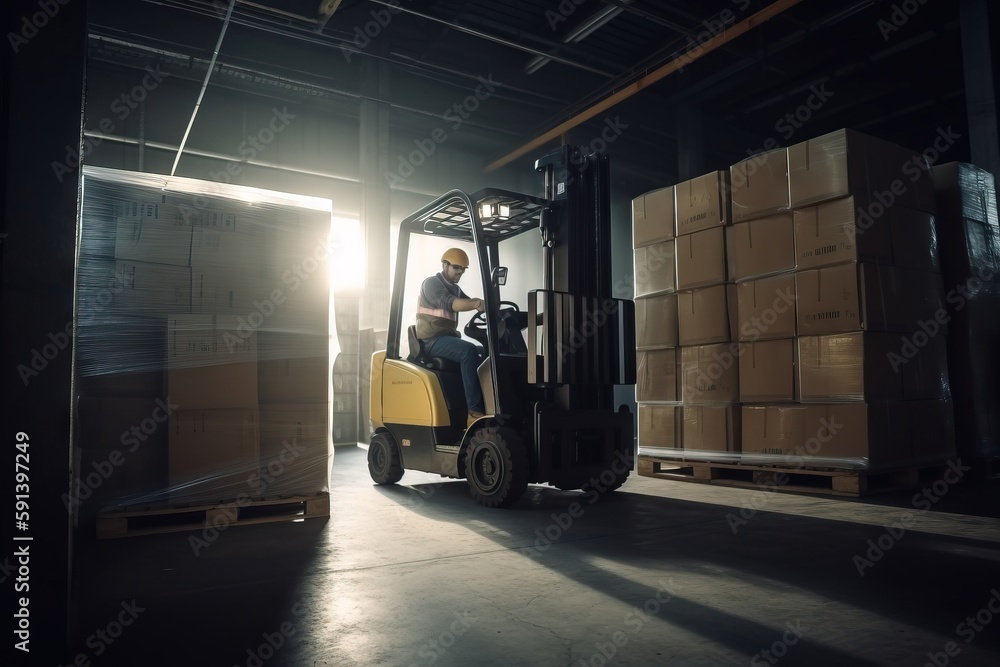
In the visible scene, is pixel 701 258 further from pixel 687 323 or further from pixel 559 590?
pixel 559 590

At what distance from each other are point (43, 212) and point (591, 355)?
3.56 meters


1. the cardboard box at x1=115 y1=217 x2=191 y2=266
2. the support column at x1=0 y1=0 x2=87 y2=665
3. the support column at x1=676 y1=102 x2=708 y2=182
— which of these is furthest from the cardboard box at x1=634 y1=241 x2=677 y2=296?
the support column at x1=676 y1=102 x2=708 y2=182

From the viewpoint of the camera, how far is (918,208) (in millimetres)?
5230

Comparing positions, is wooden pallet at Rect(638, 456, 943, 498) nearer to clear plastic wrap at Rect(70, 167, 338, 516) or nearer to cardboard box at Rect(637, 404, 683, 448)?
cardboard box at Rect(637, 404, 683, 448)

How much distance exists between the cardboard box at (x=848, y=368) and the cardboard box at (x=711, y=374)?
1.93ft

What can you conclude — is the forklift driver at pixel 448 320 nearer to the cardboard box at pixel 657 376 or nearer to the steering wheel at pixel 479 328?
the steering wheel at pixel 479 328

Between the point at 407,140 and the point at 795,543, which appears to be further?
the point at 407,140

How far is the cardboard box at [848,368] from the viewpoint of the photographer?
15.1 feet

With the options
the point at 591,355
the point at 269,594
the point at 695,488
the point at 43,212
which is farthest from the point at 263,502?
the point at 695,488

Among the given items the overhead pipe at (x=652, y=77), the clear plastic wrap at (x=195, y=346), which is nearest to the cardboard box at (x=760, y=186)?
the overhead pipe at (x=652, y=77)

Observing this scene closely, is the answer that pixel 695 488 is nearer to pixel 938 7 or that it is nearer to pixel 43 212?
pixel 43 212

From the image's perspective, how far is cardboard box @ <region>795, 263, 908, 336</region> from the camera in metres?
4.66

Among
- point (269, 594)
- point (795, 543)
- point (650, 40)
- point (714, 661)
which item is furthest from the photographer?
point (650, 40)

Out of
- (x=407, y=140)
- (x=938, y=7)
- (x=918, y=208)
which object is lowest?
(x=918, y=208)
